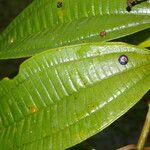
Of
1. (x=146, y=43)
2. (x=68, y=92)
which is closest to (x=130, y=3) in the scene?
(x=146, y=43)

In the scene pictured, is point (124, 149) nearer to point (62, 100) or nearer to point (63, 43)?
point (62, 100)

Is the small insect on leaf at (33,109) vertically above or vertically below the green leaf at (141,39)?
below

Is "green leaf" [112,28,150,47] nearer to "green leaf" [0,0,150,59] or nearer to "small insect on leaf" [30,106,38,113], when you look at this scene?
"green leaf" [0,0,150,59]

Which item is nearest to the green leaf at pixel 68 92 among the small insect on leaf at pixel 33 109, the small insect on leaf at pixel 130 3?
the small insect on leaf at pixel 33 109

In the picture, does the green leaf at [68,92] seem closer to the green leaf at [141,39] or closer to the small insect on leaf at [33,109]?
the small insect on leaf at [33,109]

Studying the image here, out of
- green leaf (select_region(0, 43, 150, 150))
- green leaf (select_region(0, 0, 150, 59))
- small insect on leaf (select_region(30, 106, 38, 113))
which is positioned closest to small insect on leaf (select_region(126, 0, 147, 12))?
green leaf (select_region(0, 0, 150, 59))

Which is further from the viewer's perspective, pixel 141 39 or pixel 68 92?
pixel 141 39

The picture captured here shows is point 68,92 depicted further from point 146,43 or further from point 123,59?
point 146,43
